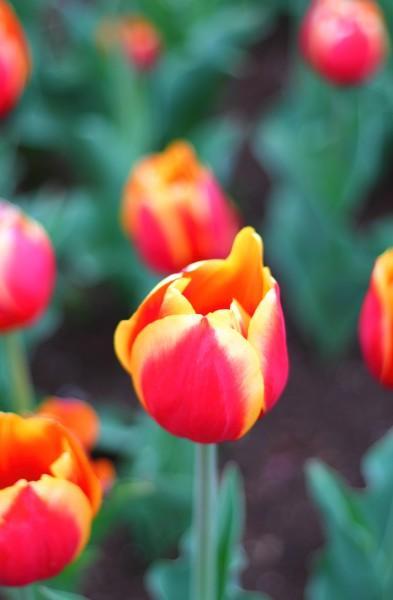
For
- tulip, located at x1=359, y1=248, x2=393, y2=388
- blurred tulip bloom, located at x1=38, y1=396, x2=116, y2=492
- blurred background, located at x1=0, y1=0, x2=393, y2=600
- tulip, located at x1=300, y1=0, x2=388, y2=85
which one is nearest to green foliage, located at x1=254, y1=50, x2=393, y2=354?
blurred background, located at x1=0, y1=0, x2=393, y2=600

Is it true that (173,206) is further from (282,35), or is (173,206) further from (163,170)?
(282,35)

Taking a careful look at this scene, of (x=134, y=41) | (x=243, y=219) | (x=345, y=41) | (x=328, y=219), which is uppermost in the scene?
(x=345, y=41)

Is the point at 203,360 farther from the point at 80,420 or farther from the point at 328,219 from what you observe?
the point at 328,219

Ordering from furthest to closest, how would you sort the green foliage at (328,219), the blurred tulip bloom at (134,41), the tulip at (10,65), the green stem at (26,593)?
the blurred tulip bloom at (134,41)
the green foliage at (328,219)
the tulip at (10,65)
the green stem at (26,593)

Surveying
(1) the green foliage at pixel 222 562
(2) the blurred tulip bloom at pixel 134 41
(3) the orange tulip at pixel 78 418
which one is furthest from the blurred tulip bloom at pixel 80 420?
(2) the blurred tulip bloom at pixel 134 41

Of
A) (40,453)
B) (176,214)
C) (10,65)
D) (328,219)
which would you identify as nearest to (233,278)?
(40,453)

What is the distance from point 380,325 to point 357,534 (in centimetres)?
27

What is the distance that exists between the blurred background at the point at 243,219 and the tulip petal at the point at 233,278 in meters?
0.45

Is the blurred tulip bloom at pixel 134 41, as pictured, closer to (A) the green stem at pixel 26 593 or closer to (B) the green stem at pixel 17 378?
(B) the green stem at pixel 17 378

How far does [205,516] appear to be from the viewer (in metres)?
0.67

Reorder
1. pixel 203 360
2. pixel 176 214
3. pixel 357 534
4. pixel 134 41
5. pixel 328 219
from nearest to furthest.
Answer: pixel 203 360 → pixel 357 534 → pixel 176 214 → pixel 328 219 → pixel 134 41

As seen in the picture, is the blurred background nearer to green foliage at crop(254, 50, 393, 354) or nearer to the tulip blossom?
green foliage at crop(254, 50, 393, 354)

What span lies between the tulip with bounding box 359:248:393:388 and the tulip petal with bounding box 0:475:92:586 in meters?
0.21

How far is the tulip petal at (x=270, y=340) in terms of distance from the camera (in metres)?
0.58
